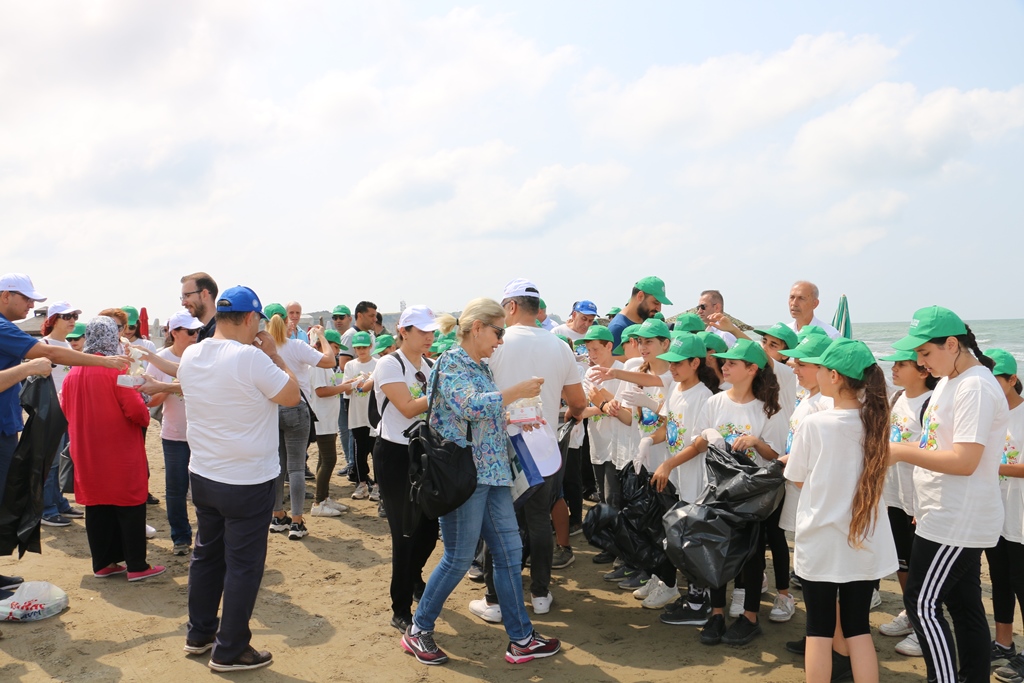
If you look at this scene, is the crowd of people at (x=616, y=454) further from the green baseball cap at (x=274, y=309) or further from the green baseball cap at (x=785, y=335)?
the green baseball cap at (x=274, y=309)

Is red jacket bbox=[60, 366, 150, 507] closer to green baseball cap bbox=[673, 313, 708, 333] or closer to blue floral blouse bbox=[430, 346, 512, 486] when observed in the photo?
blue floral blouse bbox=[430, 346, 512, 486]

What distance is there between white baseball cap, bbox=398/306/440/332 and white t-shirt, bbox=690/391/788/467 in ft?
6.17

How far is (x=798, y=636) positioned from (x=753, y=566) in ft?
1.83

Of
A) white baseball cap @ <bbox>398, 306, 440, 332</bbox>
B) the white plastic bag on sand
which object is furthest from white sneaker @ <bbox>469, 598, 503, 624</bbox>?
the white plastic bag on sand

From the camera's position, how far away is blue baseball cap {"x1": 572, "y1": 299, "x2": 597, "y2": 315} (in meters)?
7.27

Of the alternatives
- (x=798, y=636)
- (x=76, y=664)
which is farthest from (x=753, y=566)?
(x=76, y=664)

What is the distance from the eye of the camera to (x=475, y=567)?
571 centimetres

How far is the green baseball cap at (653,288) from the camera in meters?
6.63

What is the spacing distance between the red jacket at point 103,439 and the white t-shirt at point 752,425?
4163mm

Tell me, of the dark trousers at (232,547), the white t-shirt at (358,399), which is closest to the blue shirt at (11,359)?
the dark trousers at (232,547)

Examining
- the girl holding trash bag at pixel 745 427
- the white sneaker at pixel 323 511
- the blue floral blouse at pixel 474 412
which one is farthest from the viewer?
the white sneaker at pixel 323 511

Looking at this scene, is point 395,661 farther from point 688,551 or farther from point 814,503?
point 814,503

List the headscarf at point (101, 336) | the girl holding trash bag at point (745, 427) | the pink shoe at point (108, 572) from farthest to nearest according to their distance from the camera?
1. the pink shoe at point (108, 572)
2. the headscarf at point (101, 336)
3. the girl holding trash bag at point (745, 427)

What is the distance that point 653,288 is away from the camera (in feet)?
21.8
